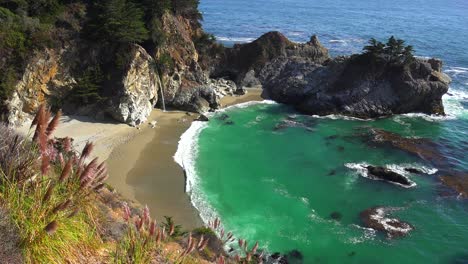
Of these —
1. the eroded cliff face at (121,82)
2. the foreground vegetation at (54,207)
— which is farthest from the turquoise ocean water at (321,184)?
the foreground vegetation at (54,207)

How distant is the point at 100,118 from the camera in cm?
4009

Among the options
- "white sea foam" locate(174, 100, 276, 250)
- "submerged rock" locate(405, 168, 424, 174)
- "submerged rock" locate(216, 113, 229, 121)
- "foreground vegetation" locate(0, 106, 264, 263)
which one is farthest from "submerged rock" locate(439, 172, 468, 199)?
"foreground vegetation" locate(0, 106, 264, 263)

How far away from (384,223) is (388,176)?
6.95m

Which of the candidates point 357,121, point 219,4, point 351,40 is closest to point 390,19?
point 351,40

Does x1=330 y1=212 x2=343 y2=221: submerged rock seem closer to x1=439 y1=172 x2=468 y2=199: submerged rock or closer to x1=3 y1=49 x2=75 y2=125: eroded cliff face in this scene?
x1=439 y1=172 x2=468 y2=199: submerged rock

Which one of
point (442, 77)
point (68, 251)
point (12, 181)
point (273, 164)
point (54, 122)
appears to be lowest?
point (273, 164)

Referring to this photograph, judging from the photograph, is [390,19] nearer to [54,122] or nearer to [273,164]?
[273,164]

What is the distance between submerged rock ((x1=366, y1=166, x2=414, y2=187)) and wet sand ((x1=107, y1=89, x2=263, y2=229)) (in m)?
15.5

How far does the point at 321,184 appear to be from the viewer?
1314 inches

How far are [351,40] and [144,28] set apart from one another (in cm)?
5470

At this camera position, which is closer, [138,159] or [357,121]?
[138,159]

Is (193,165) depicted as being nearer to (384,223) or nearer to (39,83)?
(384,223)

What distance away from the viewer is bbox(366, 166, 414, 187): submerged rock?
33.7m

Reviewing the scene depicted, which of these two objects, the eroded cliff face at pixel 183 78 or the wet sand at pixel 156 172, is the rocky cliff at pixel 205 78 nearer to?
the eroded cliff face at pixel 183 78
